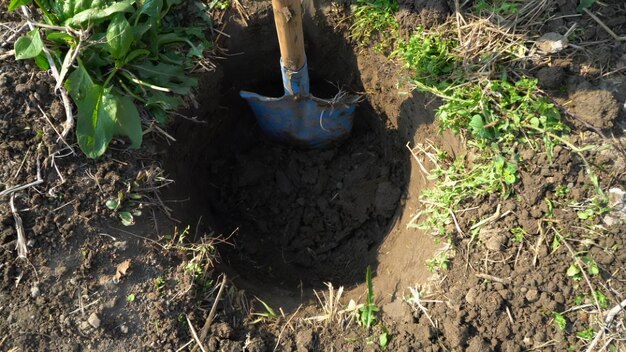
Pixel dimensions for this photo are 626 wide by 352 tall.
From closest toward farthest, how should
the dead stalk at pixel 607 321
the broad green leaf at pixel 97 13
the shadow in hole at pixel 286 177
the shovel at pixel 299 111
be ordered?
the dead stalk at pixel 607 321 → the broad green leaf at pixel 97 13 → the shovel at pixel 299 111 → the shadow in hole at pixel 286 177

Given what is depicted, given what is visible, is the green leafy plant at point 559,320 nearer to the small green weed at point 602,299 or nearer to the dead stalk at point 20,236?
the small green weed at point 602,299

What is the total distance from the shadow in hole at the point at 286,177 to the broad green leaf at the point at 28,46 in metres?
0.66

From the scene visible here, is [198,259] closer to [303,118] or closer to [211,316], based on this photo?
[211,316]

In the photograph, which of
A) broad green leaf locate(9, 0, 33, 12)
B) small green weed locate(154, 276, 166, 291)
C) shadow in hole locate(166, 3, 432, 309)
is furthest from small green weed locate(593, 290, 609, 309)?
broad green leaf locate(9, 0, 33, 12)

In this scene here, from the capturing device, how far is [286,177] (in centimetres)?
291

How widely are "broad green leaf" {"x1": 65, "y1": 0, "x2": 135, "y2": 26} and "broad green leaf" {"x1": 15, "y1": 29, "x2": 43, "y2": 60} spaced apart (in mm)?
149

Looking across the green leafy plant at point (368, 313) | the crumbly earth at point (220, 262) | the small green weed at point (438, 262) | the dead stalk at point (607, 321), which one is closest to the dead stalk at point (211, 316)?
the crumbly earth at point (220, 262)

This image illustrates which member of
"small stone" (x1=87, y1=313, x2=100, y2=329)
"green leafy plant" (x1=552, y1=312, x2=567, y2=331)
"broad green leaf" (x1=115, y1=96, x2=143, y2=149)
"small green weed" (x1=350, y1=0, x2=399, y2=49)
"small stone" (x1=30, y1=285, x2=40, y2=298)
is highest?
"small green weed" (x1=350, y1=0, x2=399, y2=49)

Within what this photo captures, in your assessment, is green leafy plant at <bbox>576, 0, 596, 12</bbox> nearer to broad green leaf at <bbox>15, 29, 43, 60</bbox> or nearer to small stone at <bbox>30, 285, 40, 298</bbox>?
broad green leaf at <bbox>15, 29, 43, 60</bbox>

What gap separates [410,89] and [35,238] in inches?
68.1

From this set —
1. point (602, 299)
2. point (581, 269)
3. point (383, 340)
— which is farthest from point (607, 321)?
point (383, 340)

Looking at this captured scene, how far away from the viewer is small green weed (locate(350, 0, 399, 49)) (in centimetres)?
238

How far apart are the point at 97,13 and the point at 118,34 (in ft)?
0.38

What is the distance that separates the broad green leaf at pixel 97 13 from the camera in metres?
2.03
